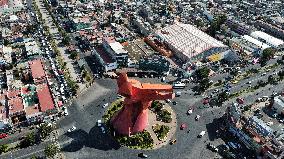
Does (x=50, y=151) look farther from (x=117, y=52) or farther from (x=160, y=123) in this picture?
(x=117, y=52)

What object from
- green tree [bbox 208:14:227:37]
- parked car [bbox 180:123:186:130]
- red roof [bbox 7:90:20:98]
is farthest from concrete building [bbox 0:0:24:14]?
parked car [bbox 180:123:186:130]

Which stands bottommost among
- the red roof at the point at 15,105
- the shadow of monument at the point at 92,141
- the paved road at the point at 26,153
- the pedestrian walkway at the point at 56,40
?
the pedestrian walkway at the point at 56,40

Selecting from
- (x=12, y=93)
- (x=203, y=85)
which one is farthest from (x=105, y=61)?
(x=203, y=85)

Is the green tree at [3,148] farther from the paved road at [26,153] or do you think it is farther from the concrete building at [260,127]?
the concrete building at [260,127]

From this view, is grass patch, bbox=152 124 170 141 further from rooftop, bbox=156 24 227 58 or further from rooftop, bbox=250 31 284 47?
rooftop, bbox=250 31 284 47

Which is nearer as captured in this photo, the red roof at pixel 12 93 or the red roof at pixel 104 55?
the red roof at pixel 12 93

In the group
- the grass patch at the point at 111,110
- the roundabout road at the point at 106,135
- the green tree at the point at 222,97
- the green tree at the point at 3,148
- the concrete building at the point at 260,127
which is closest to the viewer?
the green tree at the point at 3,148

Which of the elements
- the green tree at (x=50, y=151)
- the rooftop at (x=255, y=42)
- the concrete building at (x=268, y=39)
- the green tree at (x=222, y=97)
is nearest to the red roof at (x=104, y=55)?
the green tree at (x=222, y=97)

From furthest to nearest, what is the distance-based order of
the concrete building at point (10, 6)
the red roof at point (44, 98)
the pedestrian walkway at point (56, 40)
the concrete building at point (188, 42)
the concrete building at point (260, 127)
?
the concrete building at point (10, 6), the concrete building at point (188, 42), the pedestrian walkway at point (56, 40), the red roof at point (44, 98), the concrete building at point (260, 127)
